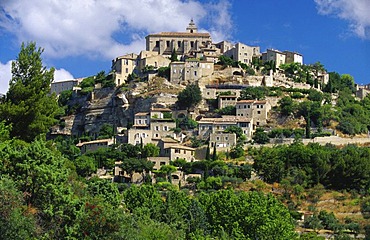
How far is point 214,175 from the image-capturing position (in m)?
66.7

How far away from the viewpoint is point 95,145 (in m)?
77.6

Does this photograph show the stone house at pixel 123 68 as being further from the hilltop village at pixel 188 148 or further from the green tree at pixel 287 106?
the green tree at pixel 287 106

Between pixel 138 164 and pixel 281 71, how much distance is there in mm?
32980

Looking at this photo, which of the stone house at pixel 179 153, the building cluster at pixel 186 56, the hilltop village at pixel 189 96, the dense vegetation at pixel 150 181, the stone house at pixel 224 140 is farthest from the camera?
the building cluster at pixel 186 56

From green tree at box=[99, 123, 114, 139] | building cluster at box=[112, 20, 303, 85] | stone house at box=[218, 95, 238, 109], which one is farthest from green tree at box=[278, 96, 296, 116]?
green tree at box=[99, 123, 114, 139]

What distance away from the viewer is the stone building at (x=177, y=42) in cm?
9912

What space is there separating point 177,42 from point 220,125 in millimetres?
26012

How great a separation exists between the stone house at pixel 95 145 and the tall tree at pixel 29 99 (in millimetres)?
44486

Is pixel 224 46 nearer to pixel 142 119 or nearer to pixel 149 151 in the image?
pixel 142 119

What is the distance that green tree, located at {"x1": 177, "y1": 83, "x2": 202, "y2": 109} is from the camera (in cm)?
8269

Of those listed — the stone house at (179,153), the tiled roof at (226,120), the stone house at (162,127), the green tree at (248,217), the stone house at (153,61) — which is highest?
the stone house at (153,61)

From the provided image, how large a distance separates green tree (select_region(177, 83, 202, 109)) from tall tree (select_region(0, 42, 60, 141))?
165 ft

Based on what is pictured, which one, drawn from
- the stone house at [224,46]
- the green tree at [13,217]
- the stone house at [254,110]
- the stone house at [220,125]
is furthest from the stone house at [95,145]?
the green tree at [13,217]

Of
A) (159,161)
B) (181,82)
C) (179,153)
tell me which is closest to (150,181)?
(159,161)
